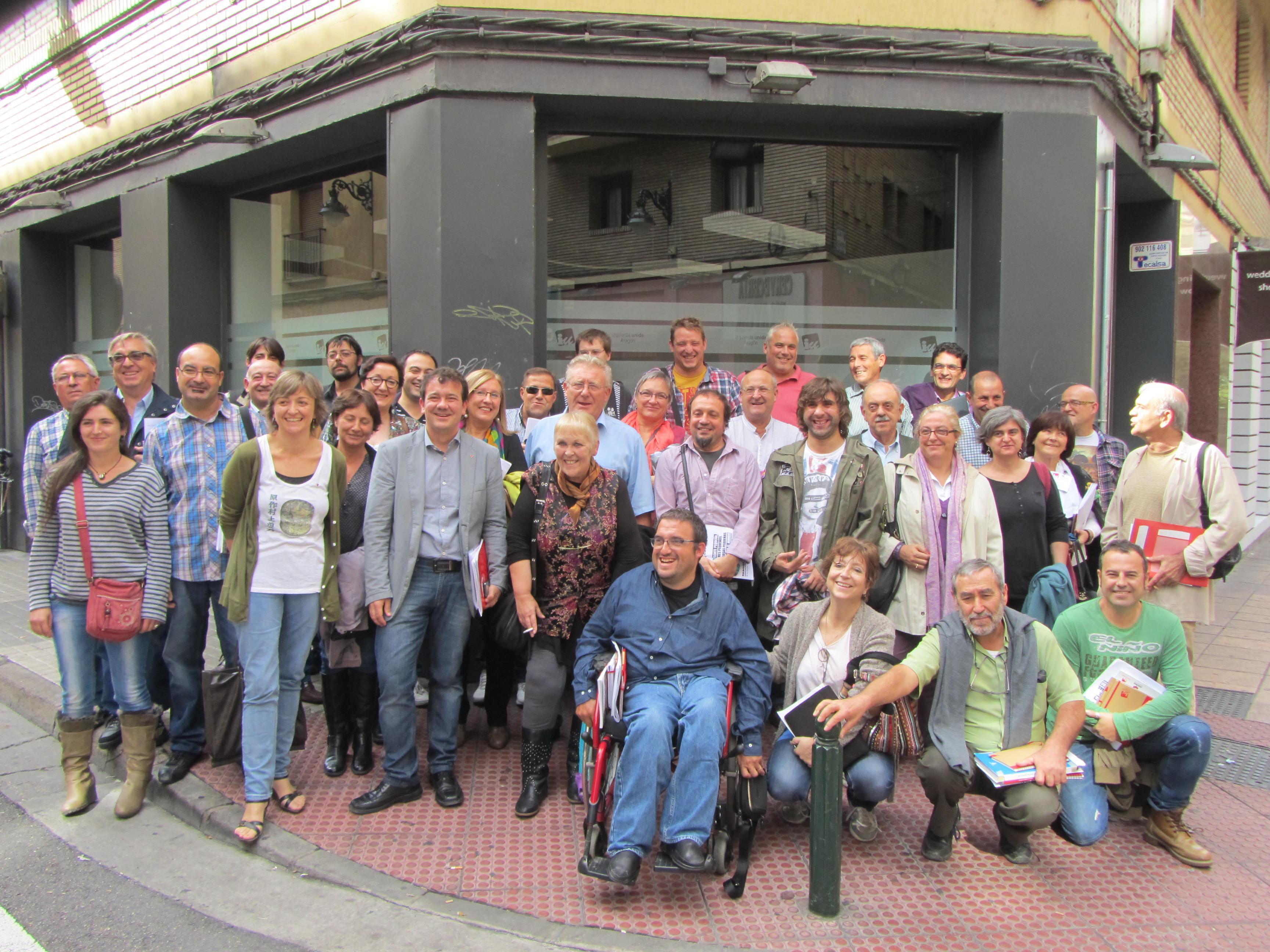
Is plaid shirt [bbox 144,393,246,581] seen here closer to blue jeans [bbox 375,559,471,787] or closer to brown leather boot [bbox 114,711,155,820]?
brown leather boot [bbox 114,711,155,820]

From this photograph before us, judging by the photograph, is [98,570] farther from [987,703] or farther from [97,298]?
[97,298]

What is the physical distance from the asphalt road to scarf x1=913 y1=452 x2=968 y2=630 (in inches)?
128

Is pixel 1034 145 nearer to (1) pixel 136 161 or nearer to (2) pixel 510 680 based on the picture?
(2) pixel 510 680

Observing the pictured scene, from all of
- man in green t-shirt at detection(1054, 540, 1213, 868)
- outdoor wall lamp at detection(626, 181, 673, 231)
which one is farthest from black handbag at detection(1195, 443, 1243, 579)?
outdoor wall lamp at detection(626, 181, 673, 231)

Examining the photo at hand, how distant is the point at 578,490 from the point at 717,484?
833mm

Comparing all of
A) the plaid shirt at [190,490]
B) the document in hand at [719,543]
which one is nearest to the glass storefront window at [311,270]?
the plaid shirt at [190,490]

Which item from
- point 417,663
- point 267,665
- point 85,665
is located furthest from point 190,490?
point 417,663

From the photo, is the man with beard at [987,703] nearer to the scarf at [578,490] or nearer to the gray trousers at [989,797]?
the gray trousers at [989,797]

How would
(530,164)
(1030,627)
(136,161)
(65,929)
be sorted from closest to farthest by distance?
(65,929), (1030,627), (530,164), (136,161)

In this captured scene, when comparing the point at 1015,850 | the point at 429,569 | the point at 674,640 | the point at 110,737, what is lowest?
the point at 1015,850

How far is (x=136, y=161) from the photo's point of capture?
30.0ft

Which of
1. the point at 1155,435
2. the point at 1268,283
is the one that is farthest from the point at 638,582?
the point at 1268,283

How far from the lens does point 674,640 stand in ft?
13.0

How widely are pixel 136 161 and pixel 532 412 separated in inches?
254
